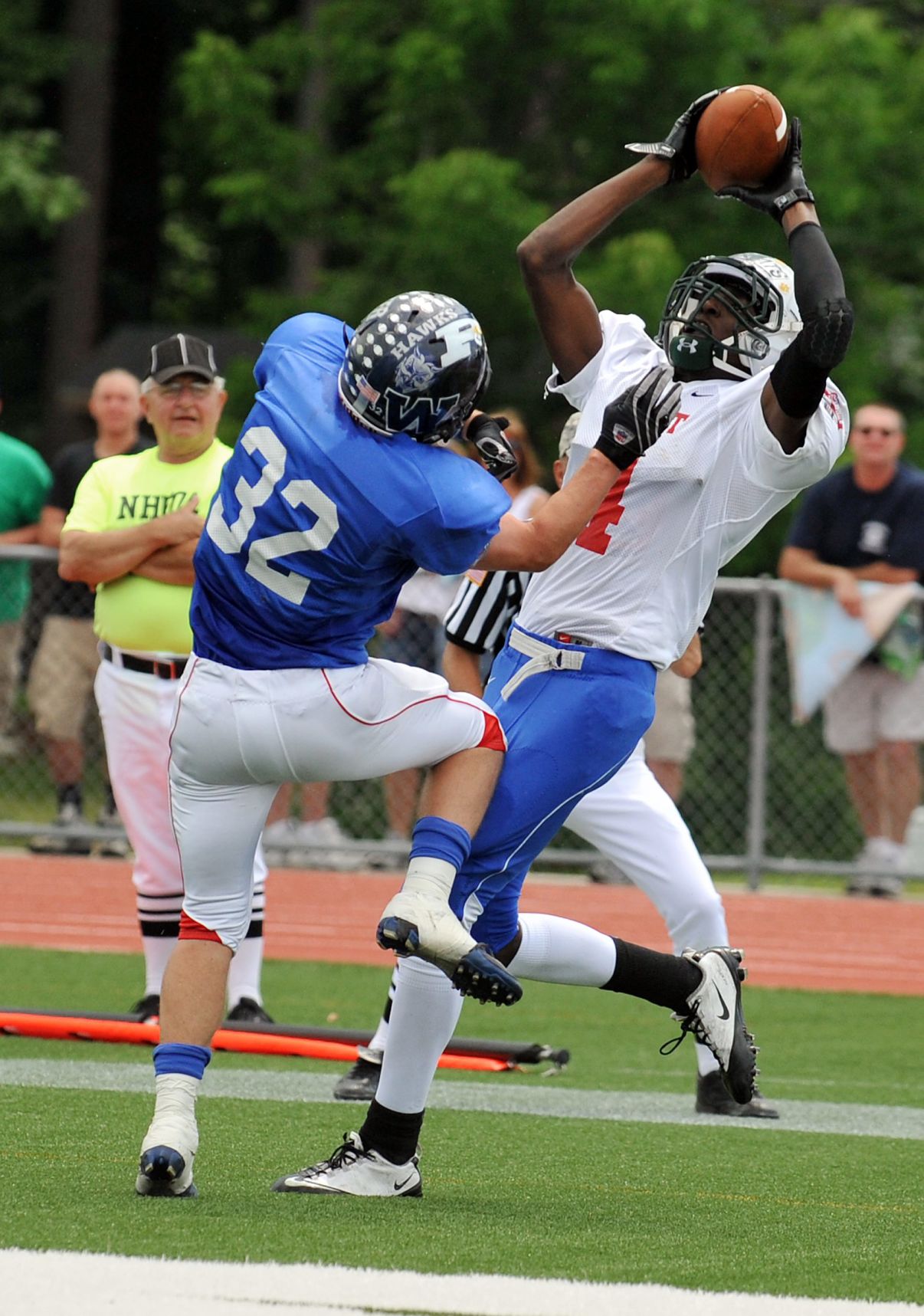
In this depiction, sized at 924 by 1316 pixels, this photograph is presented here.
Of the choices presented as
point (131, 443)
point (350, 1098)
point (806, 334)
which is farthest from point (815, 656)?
point (806, 334)

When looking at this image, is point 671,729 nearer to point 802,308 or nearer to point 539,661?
point 539,661

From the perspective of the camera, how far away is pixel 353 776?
15.0ft

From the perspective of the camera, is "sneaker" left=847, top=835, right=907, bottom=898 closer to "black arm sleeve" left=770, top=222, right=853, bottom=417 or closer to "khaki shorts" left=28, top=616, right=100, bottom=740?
"khaki shorts" left=28, top=616, right=100, bottom=740

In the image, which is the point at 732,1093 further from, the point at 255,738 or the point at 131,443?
the point at 131,443

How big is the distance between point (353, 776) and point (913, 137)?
15.1 metres

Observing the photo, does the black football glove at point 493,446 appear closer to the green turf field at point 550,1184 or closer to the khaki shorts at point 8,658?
the green turf field at point 550,1184

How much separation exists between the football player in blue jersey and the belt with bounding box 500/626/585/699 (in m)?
0.45

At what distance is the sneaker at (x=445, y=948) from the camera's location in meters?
4.26

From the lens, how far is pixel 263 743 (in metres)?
4.45

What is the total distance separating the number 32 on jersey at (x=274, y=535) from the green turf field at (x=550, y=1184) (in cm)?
123

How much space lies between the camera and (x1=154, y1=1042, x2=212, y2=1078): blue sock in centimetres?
450

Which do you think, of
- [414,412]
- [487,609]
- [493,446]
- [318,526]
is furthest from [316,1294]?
[487,609]

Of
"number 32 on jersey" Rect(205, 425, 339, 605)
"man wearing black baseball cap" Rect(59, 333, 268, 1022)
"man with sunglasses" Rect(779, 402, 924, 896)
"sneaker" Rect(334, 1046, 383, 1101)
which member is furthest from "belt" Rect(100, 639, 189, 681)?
"man with sunglasses" Rect(779, 402, 924, 896)

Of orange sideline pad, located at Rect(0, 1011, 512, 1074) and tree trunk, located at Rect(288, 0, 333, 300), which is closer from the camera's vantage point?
orange sideline pad, located at Rect(0, 1011, 512, 1074)
